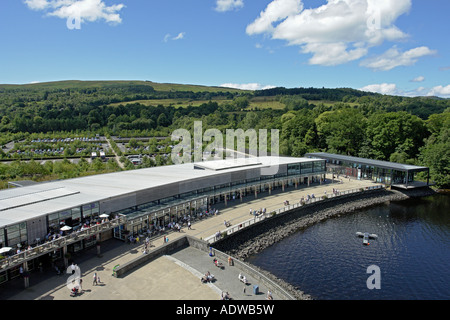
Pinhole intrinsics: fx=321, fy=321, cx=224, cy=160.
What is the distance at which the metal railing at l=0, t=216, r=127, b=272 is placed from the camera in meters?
23.0

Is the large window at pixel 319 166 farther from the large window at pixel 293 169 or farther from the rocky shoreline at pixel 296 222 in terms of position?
the rocky shoreline at pixel 296 222

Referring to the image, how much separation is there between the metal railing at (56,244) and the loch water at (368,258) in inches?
583

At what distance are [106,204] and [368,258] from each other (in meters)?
28.0

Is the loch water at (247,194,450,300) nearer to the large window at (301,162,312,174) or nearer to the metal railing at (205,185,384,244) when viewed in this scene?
the metal railing at (205,185,384,244)

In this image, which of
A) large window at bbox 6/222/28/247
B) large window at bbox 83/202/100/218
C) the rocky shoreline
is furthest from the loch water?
large window at bbox 6/222/28/247

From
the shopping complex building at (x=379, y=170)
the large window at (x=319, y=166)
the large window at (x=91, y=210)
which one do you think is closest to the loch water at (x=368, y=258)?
the shopping complex building at (x=379, y=170)

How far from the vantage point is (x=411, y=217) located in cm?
4769

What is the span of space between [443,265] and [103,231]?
3415 centimetres

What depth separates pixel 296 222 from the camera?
43.8 meters

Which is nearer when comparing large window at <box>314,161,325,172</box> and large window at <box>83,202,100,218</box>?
large window at <box>83,202,100,218</box>

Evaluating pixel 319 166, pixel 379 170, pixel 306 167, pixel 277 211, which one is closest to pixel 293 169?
pixel 306 167

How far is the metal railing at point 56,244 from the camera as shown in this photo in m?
23.0

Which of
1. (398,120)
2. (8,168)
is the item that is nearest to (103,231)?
(8,168)

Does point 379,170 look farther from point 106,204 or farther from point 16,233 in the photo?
point 16,233
